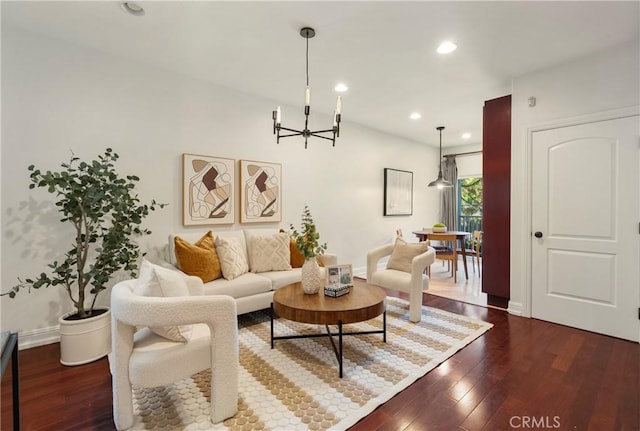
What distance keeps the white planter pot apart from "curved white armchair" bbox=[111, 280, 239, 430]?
3.27 ft

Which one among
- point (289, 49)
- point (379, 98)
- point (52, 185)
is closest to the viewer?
point (52, 185)

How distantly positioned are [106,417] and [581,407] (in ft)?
9.44

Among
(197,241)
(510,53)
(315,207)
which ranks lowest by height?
(197,241)

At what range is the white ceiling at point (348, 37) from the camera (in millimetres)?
2287

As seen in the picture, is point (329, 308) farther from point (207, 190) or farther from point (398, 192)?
point (398, 192)

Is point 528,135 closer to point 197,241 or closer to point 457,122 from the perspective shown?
point 457,122

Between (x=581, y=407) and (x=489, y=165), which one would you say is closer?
(x=581, y=407)

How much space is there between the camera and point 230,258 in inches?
126

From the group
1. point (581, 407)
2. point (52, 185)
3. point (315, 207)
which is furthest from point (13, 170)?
point (581, 407)

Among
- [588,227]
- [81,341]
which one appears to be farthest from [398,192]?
[81,341]

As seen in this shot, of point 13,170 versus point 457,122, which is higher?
point 457,122

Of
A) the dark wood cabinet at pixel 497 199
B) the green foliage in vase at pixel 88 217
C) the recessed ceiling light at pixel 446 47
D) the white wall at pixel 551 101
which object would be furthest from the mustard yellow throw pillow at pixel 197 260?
the white wall at pixel 551 101

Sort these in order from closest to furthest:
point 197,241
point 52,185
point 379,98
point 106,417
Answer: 1. point 106,417
2. point 52,185
3. point 197,241
4. point 379,98

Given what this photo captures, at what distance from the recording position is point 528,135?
335 cm
